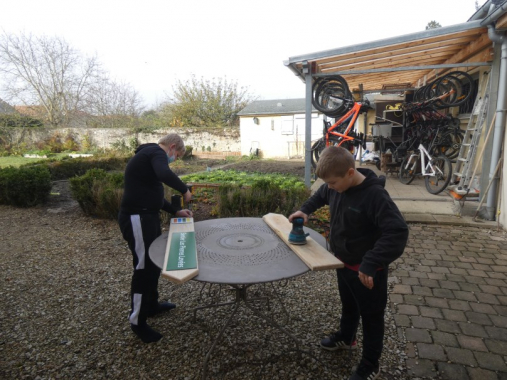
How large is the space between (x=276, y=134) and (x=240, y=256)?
17.6 meters

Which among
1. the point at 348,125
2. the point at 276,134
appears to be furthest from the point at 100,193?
the point at 276,134

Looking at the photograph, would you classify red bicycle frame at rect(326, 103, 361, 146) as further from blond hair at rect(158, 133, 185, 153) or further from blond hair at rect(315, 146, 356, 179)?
blond hair at rect(315, 146, 356, 179)

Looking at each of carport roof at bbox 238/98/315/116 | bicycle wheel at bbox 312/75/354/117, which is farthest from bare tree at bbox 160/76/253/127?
bicycle wheel at bbox 312/75/354/117

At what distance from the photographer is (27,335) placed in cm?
261

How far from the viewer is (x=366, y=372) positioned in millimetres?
1967

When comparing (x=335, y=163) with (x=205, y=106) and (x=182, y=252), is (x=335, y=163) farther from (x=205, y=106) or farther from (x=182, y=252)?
(x=205, y=106)

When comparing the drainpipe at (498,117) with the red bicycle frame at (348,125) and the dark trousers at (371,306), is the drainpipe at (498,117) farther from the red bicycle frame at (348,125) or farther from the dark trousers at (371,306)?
the dark trousers at (371,306)

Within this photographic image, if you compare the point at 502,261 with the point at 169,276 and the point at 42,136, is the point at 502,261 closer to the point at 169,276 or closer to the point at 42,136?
the point at 169,276

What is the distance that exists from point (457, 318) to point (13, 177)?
8.45 meters

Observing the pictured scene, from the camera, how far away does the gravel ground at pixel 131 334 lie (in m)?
2.18

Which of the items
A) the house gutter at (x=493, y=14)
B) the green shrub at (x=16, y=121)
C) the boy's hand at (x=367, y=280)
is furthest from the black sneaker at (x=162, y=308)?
the green shrub at (x=16, y=121)

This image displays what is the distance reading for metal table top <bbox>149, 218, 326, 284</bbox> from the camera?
68.7 inches

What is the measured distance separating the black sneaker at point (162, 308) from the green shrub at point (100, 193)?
3.33 meters

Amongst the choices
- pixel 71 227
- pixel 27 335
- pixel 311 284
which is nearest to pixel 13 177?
pixel 71 227
